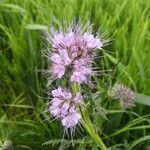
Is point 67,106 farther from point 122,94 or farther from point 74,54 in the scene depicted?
point 122,94

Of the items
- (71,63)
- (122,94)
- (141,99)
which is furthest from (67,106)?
(141,99)

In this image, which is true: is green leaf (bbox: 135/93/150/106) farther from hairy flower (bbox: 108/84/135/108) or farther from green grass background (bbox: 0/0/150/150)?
hairy flower (bbox: 108/84/135/108)

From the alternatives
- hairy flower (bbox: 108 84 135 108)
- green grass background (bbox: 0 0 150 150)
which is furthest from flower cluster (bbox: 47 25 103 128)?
green grass background (bbox: 0 0 150 150)

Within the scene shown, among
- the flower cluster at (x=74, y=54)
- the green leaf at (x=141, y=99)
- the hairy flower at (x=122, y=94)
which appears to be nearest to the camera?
the flower cluster at (x=74, y=54)

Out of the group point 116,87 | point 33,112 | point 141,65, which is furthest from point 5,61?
point 116,87

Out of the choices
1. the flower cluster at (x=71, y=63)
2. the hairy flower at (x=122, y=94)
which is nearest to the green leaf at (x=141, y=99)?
the hairy flower at (x=122, y=94)

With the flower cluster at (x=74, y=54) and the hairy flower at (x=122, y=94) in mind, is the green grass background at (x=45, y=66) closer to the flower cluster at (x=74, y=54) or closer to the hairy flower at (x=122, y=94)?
the hairy flower at (x=122, y=94)

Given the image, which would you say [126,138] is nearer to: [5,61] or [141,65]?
[141,65]
